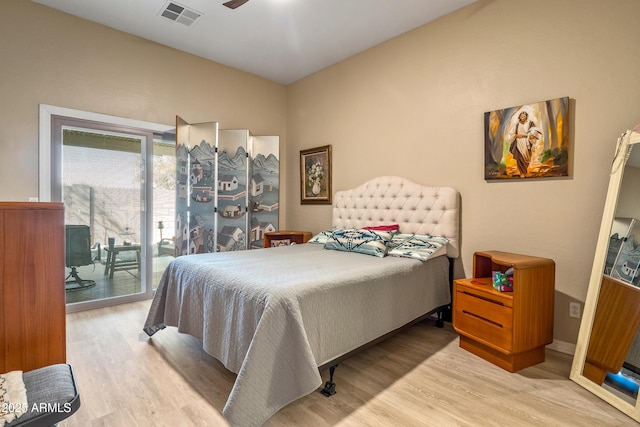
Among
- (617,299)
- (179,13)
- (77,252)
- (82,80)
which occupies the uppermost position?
(179,13)

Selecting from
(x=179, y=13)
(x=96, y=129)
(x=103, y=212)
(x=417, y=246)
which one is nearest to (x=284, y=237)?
(x=417, y=246)

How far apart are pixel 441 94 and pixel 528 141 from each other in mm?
→ 997

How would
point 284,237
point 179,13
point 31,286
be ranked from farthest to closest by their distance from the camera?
point 284,237 < point 179,13 < point 31,286

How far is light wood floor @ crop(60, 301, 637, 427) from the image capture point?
69.0 inches

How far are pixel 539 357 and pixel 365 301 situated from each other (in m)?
1.47

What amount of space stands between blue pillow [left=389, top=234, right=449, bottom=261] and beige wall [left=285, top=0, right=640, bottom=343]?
34 centimetres

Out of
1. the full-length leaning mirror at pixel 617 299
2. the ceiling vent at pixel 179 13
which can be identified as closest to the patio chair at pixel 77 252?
the ceiling vent at pixel 179 13

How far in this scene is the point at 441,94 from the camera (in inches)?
129

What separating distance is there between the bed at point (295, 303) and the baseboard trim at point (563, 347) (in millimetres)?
877

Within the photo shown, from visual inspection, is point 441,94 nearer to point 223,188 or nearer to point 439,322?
point 439,322

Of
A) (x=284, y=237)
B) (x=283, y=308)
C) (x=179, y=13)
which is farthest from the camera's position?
(x=284, y=237)

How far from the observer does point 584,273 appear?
246 cm

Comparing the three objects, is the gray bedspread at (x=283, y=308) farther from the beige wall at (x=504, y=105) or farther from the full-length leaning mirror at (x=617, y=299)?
the full-length leaning mirror at (x=617, y=299)

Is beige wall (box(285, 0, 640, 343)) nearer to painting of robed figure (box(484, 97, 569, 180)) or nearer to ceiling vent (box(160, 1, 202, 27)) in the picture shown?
painting of robed figure (box(484, 97, 569, 180))
